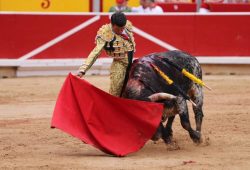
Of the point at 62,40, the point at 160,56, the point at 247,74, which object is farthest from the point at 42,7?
the point at 160,56

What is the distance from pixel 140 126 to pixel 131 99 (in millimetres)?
289

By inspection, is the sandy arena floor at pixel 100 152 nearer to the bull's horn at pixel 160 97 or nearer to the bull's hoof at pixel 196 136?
the bull's hoof at pixel 196 136

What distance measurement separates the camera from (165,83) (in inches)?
325

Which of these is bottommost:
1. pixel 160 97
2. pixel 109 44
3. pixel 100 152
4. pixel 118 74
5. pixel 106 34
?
pixel 100 152

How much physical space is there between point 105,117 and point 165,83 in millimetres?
710

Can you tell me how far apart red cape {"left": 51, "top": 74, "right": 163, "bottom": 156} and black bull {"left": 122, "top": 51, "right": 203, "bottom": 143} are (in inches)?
5.7

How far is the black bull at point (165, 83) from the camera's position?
813 centimetres

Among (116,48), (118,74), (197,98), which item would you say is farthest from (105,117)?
(197,98)

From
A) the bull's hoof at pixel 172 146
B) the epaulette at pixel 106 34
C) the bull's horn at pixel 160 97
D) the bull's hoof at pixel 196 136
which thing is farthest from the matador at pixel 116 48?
the bull's hoof at pixel 196 136

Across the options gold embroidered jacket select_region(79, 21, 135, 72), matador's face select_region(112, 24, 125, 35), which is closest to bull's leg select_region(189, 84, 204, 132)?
gold embroidered jacket select_region(79, 21, 135, 72)

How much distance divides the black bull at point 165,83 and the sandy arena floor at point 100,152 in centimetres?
26

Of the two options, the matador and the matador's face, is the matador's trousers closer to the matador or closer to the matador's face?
the matador

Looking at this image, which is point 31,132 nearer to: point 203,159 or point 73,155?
point 73,155

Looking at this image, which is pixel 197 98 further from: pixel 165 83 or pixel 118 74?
pixel 118 74
